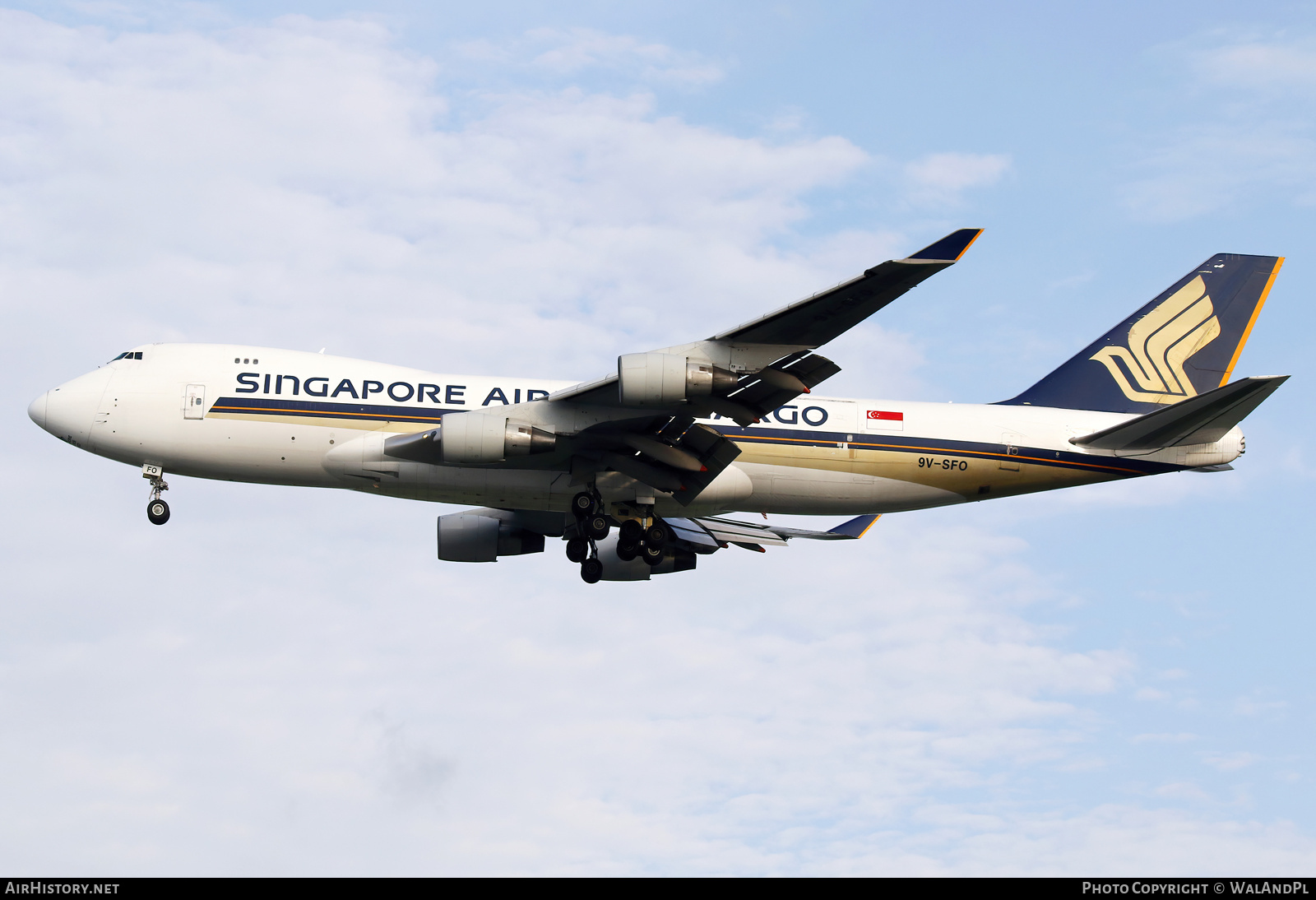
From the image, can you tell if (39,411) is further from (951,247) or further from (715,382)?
(951,247)

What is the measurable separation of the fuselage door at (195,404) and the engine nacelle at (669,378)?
11824 millimetres

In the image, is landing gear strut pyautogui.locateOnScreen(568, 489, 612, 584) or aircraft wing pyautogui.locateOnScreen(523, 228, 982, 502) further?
landing gear strut pyautogui.locateOnScreen(568, 489, 612, 584)

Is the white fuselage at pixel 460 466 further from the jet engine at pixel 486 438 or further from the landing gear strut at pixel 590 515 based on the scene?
the jet engine at pixel 486 438

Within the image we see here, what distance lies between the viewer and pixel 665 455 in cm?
3198

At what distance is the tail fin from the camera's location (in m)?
37.4

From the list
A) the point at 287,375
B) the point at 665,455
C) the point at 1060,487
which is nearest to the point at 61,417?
the point at 287,375

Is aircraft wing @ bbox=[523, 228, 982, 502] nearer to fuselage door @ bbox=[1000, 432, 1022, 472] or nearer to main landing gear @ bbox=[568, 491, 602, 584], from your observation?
main landing gear @ bbox=[568, 491, 602, 584]

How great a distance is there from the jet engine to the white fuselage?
2.31 m

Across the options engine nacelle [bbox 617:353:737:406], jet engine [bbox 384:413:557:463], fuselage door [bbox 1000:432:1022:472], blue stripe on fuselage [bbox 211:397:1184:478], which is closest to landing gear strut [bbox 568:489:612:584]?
jet engine [bbox 384:413:557:463]

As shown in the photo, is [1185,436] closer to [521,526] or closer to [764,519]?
[764,519]

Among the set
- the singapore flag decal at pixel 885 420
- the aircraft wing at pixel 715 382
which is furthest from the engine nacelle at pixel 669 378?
the singapore flag decal at pixel 885 420

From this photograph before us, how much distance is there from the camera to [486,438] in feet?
98.5

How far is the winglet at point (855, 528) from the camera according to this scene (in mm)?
39781
